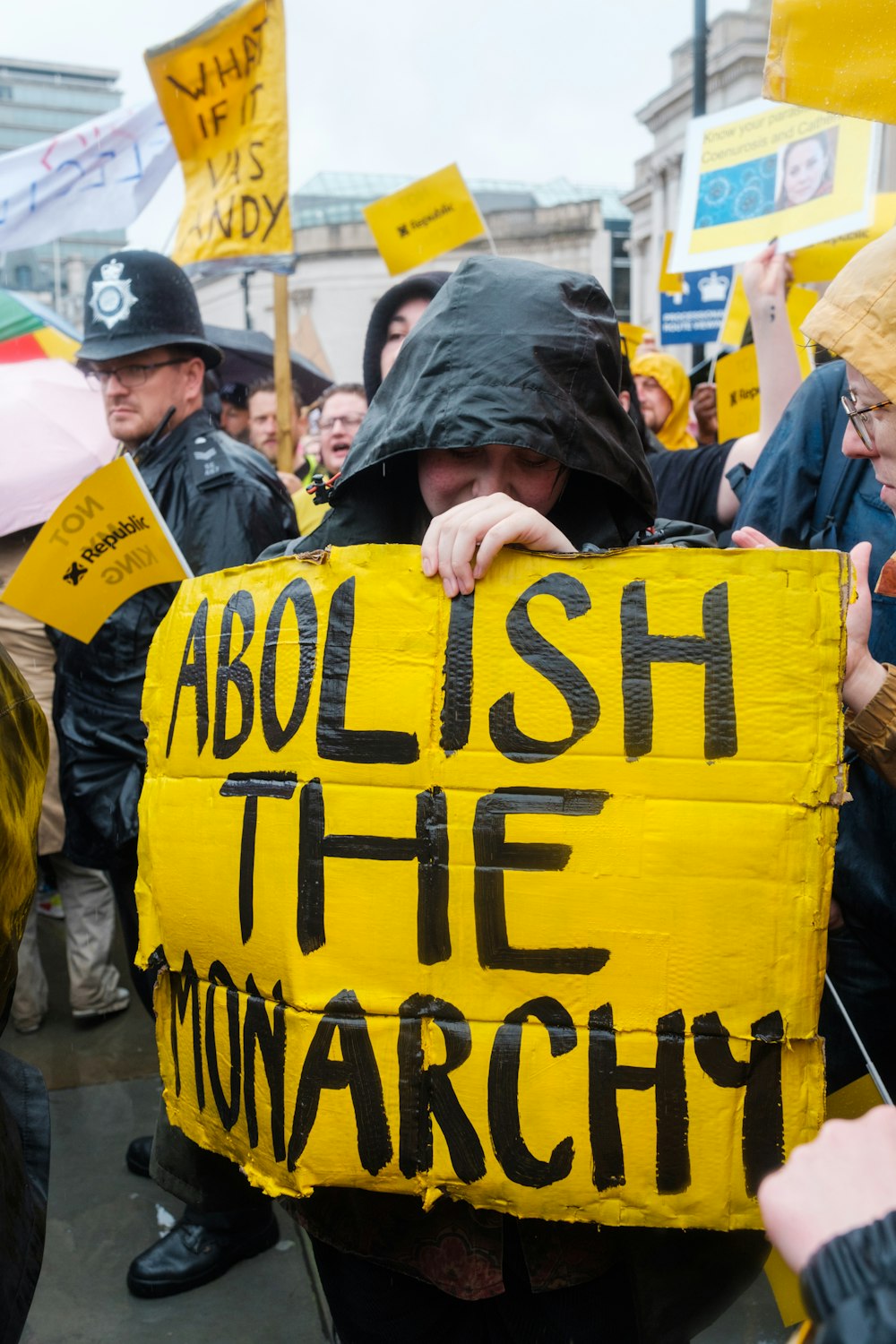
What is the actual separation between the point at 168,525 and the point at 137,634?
275 mm

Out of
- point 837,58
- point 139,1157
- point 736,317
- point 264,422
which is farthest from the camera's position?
point 264,422

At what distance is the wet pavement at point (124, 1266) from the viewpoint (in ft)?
8.48

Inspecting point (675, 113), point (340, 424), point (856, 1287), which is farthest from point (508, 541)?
point (675, 113)

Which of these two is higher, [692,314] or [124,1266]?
[692,314]

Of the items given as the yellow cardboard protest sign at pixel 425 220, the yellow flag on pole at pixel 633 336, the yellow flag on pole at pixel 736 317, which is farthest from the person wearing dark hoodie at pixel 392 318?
the yellow flag on pole at pixel 633 336

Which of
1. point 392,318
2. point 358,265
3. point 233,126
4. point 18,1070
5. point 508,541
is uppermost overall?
point 358,265

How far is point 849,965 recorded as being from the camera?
1.67m

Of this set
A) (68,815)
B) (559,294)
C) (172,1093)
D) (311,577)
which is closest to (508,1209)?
(172,1093)

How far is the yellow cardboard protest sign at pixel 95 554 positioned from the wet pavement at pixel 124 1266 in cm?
152

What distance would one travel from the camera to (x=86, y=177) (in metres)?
6.10

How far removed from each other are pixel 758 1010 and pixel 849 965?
1.57 feet

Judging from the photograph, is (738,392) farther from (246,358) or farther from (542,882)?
(246,358)

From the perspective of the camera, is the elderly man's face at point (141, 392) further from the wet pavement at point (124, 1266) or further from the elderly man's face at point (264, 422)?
the elderly man's face at point (264, 422)

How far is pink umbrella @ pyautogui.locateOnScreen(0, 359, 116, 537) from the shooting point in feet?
12.4
